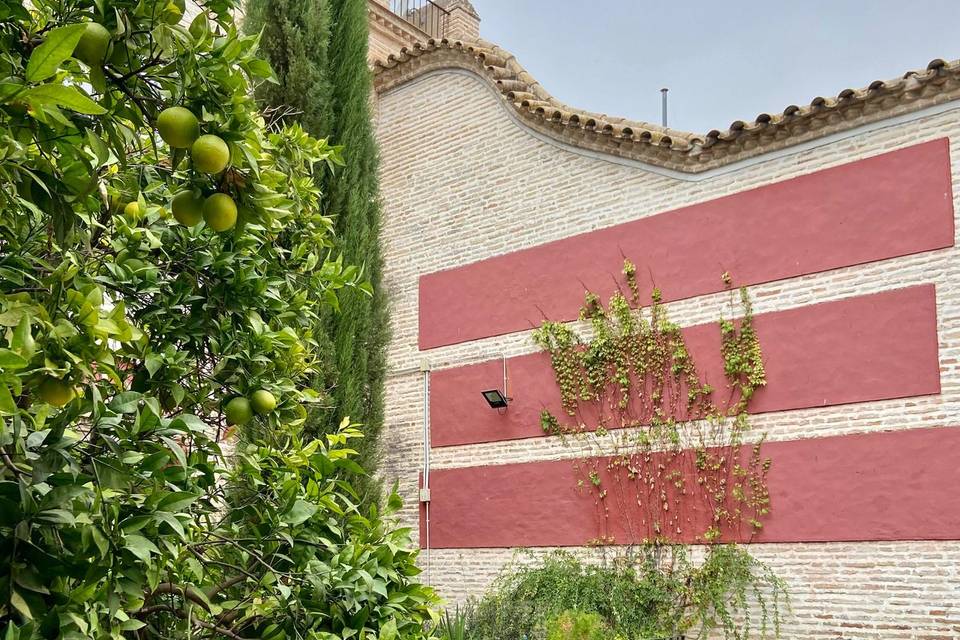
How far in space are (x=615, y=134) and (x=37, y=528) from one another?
8.41 metres

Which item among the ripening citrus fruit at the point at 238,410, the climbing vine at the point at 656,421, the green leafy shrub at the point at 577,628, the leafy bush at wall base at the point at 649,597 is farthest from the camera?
the climbing vine at the point at 656,421

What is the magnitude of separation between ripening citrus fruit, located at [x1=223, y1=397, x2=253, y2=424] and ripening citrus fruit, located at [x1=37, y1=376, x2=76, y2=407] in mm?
723

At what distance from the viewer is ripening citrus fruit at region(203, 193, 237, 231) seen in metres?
1.65

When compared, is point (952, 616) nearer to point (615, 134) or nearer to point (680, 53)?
point (615, 134)

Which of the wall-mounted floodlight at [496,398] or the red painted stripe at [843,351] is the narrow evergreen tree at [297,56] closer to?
the wall-mounted floodlight at [496,398]

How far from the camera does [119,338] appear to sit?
179 cm

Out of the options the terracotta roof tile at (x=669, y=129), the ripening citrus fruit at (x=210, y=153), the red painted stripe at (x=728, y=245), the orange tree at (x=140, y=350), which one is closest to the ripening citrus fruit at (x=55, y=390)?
the orange tree at (x=140, y=350)

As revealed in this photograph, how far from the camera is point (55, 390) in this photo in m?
1.63

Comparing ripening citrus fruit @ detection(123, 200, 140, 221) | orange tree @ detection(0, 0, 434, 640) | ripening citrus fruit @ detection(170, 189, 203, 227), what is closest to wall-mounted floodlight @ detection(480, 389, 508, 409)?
orange tree @ detection(0, 0, 434, 640)

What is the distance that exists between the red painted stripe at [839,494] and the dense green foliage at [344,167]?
2.44 meters

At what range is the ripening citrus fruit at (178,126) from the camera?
1.54m

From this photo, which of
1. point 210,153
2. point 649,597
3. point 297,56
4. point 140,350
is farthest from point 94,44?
point 649,597

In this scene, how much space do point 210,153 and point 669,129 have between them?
27.3ft

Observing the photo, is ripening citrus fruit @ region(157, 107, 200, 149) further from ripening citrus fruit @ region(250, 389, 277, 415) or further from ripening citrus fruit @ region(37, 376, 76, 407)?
ripening citrus fruit @ region(250, 389, 277, 415)
